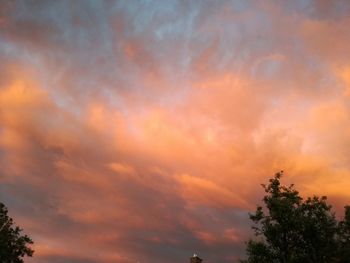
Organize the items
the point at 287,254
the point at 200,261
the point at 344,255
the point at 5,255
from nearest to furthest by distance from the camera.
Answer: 1. the point at 344,255
2. the point at 287,254
3. the point at 5,255
4. the point at 200,261

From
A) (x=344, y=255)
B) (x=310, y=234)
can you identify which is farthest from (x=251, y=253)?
(x=344, y=255)

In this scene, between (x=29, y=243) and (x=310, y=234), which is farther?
(x=29, y=243)

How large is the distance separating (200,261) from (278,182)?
41.1 meters

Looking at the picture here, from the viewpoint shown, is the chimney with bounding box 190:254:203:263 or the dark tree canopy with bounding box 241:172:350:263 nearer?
the dark tree canopy with bounding box 241:172:350:263

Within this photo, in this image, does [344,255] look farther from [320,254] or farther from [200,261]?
[200,261]

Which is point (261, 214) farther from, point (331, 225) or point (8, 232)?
point (8, 232)

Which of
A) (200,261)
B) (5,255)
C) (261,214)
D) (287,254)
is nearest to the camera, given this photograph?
(287,254)

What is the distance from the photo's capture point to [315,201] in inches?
1866

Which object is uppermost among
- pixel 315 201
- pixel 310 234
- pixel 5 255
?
pixel 315 201

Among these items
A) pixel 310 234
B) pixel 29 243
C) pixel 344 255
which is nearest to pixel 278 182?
pixel 310 234

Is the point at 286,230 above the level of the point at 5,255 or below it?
above

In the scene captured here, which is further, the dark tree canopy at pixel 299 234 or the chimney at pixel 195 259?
the chimney at pixel 195 259

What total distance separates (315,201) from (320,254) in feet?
20.5

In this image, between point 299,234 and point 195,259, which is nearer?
point 299,234
